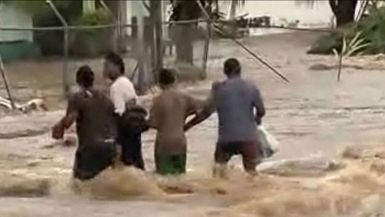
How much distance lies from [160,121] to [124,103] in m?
0.47

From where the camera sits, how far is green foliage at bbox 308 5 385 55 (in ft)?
108

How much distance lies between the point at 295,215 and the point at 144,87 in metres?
14.1

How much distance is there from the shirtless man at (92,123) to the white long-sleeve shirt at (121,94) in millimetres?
353

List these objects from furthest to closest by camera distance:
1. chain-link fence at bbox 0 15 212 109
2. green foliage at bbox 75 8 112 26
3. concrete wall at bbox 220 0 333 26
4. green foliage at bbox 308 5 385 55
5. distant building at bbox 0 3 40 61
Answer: concrete wall at bbox 220 0 333 26 → green foliage at bbox 75 8 112 26 → distant building at bbox 0 3 40 61 → green foliage at bbox 308 5 385 55 → chain-link fence at bbox 0 15 212 109

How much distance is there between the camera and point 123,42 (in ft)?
90.8

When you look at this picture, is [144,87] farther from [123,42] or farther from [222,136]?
[222,136]

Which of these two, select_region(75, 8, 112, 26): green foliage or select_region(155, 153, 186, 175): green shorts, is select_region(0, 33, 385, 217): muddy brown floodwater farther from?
select_region(75, 8, 112, 26): green foliage

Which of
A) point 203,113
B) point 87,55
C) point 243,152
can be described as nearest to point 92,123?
point 203,113

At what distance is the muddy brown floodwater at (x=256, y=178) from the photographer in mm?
11672

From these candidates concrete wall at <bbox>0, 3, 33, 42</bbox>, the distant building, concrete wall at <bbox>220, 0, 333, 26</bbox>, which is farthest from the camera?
concrete wall at <bbox>220, 0, 333, 26</bbox>

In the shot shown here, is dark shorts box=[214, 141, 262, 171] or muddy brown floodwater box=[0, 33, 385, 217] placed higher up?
dark shorts box=[214, 141, 262, 171]

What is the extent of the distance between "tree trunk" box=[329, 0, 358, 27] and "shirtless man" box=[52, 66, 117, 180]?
29.9 metres

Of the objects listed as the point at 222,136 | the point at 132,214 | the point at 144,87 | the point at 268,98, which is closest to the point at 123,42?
the point at 144,87

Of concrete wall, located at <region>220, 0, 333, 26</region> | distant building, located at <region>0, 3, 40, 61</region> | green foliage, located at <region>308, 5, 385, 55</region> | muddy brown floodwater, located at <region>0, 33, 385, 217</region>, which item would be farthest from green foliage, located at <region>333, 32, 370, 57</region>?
concrete wall, located at <region>220, 0, 333, 26</region>
